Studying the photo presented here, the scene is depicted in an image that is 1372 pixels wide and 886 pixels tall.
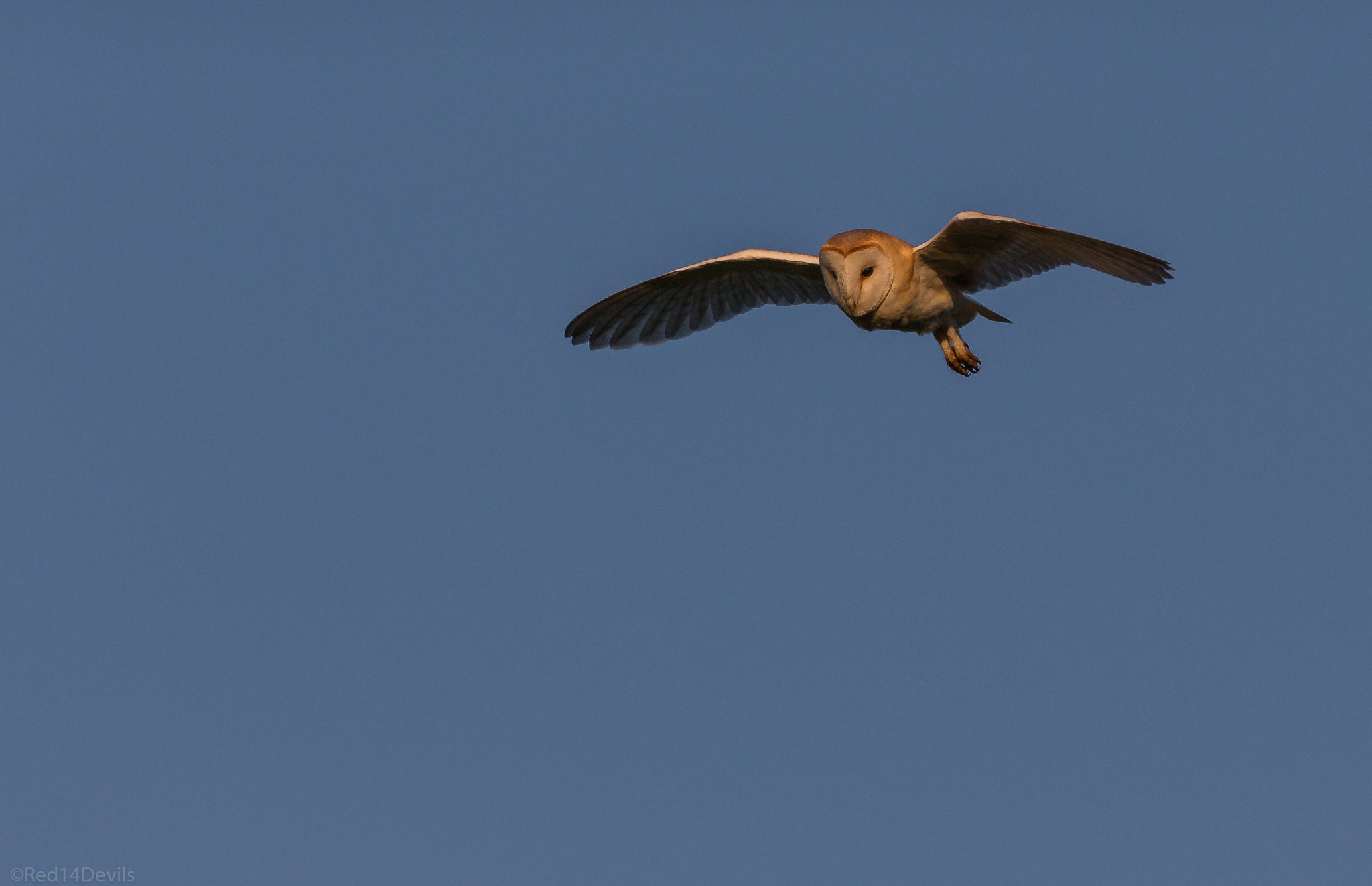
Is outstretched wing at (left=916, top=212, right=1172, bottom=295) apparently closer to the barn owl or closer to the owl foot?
the barn owl

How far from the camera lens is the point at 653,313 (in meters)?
14.0

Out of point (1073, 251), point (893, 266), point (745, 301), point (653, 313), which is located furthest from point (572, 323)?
point (1073, 251)

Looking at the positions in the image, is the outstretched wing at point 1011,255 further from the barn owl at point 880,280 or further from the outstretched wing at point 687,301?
the outstretched wing at point 687,301

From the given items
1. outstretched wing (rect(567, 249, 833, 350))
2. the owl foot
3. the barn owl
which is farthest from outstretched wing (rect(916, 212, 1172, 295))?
outstretched wing (rect(567, 249, 833, 350))

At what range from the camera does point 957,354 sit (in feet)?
40.0

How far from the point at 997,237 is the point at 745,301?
330 cm

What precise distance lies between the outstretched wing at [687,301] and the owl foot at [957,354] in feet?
Answer: 5.51

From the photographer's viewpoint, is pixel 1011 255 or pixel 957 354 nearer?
pixel 1011 255

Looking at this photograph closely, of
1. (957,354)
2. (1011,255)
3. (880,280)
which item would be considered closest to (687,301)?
(957,354)

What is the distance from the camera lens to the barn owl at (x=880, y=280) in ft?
36.1

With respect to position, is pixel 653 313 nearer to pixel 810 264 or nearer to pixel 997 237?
pixel 810 264

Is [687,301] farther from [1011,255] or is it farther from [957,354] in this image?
[1011,255]

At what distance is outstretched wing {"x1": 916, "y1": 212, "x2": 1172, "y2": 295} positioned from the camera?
1088 cm

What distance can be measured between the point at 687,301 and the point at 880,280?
10.8 feet
